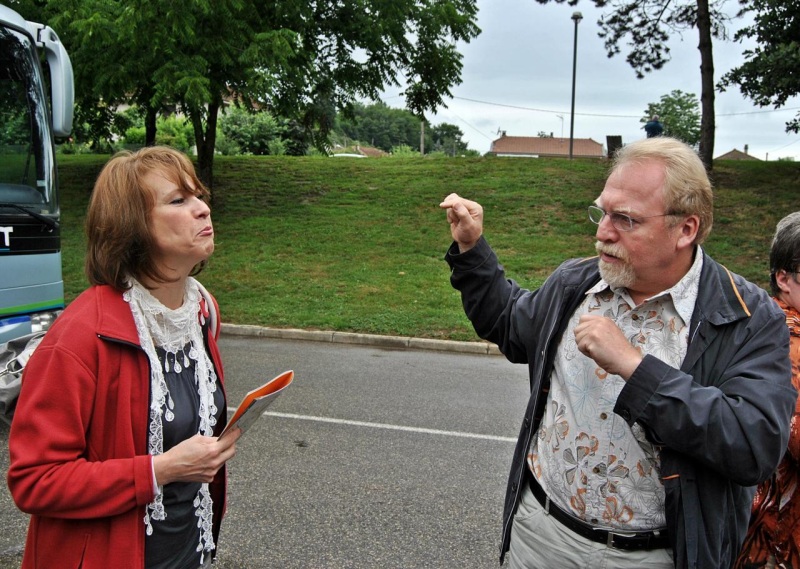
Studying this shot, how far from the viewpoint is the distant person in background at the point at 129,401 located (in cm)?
156

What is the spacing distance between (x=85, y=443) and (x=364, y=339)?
25.0 feet

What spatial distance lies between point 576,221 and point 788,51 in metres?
5.35

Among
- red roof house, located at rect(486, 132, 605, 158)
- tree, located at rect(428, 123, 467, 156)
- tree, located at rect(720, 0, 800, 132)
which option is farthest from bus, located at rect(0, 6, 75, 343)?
tree, located at rect(428, 123, 467, 156)

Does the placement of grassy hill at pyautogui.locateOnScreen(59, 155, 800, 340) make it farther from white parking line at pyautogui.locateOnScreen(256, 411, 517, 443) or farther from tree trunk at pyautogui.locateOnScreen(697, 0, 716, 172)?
white parking line at pyautogui.locateOnScreen(256, 411, 517, 443)

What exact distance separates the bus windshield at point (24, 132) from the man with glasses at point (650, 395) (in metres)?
4.04

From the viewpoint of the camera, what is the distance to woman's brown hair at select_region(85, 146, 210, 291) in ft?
5.74

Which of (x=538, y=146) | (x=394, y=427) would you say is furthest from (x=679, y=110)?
(x=538, y=146)

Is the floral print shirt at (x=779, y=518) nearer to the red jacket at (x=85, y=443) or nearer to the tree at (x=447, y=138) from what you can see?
the red jacket at (x=85, y=443)

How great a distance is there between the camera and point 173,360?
1823mm

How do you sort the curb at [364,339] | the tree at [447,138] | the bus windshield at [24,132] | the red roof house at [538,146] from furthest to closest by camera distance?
the tree at [447,138] < the red roof house at [538,146] < the curb at [364,339] < the bus windshield at [24,132]

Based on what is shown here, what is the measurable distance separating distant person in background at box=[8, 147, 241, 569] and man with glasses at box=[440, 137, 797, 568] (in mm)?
921

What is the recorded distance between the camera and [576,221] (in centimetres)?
1538

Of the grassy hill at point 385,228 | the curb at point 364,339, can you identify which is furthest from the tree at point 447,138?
the curb at point 364,339

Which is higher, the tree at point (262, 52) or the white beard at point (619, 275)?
the tree at point (262, 52)
